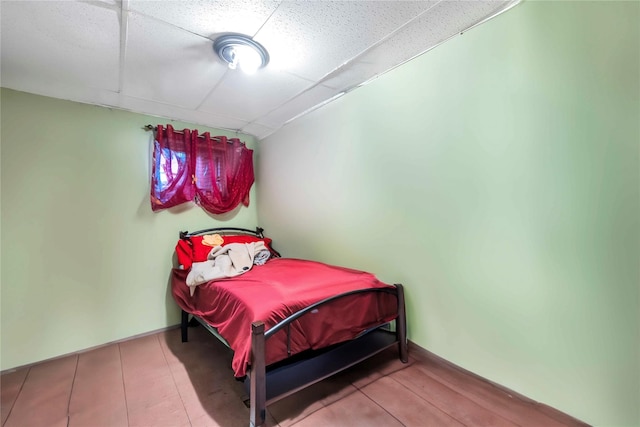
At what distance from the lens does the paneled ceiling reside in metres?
1.41

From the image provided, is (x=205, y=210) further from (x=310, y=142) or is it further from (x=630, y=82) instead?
(x=630, y=82)

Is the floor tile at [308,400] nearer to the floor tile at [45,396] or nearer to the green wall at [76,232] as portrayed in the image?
the floor tile at [45,396]

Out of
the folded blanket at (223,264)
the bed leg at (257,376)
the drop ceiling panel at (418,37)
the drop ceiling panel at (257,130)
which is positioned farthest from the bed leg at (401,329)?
the drop ceiling panel at (257,130)

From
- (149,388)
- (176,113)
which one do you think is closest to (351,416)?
(149,388)

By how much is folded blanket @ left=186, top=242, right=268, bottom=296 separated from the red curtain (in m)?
0.76

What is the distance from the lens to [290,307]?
1.52 metres

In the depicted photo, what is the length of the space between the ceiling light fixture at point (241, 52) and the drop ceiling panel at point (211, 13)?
7 cm

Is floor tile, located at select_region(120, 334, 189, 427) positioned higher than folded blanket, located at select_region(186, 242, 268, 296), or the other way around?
folded blanket, located at select_region(186, 242, 268, 296)

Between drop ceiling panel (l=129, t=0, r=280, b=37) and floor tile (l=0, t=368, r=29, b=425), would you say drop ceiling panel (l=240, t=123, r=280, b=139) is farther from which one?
floor tile (l=0, t=368, r=29, b=425)

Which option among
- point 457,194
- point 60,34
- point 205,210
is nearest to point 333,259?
point 457,194

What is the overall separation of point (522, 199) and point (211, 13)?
1997 mm

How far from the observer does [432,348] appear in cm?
188

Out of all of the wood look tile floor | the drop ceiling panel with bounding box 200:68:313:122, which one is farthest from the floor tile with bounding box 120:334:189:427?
the drop ceiling panel with bounding box 200:68:313:122

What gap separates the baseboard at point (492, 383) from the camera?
1.32m
